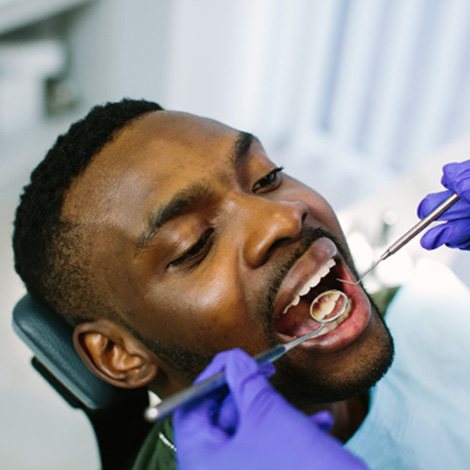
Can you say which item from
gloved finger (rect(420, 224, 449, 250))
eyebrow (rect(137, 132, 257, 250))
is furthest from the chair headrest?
gloved finger (rect(420, 224, 449, 250))

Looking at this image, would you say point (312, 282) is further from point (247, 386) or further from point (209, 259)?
point (247, 386)

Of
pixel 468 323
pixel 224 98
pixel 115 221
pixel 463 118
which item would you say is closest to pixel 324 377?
pixel 115 221

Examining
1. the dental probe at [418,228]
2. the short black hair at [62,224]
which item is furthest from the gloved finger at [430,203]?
the short black hair at [62,224]

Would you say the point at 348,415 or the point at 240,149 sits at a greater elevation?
the point at 240,149

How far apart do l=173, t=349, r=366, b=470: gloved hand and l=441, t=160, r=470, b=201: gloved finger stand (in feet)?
1.76

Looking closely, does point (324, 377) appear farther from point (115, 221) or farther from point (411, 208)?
point (411, 208)

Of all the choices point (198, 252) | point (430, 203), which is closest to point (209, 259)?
point (198, 252)

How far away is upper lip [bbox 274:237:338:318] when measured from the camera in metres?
1.05

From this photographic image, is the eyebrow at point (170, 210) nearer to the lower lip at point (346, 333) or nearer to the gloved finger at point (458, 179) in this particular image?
the lower lip at point (346, 333)

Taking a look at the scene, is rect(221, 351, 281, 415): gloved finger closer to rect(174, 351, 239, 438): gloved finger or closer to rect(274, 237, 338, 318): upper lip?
rect(174, 351, 239, 438): gloved finger

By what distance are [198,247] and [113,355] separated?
30 cm

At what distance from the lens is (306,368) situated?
108 centimetres

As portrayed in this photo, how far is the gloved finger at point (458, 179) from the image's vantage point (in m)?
1.16

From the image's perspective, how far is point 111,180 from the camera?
111 cm
